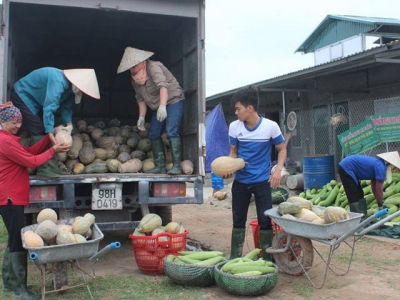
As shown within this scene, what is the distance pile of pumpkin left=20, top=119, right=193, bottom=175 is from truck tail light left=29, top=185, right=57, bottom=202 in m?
0.43

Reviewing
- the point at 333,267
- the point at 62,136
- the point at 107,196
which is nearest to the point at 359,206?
the point at 333,267

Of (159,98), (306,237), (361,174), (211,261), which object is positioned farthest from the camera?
(361,174)

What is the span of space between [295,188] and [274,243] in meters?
7.57

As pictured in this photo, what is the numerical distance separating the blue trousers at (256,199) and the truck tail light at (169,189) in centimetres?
87

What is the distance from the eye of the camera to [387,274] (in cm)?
512

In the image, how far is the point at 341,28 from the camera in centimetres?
2927

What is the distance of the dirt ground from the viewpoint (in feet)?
14.4

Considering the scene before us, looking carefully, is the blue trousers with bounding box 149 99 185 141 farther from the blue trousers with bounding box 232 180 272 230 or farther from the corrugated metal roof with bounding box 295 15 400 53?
the corrugated metal roof with bounding box 295 15 400 53

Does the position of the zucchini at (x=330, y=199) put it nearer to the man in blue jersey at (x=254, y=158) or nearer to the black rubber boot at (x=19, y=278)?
the man in blue jersey at (x=254, y=158)

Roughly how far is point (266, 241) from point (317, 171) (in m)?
6.93

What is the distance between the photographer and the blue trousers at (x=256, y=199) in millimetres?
5016

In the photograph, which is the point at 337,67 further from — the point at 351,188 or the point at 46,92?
the point at 46,92

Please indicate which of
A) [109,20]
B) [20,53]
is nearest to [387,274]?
[109,20]

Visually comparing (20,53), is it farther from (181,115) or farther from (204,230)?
(204,230)
